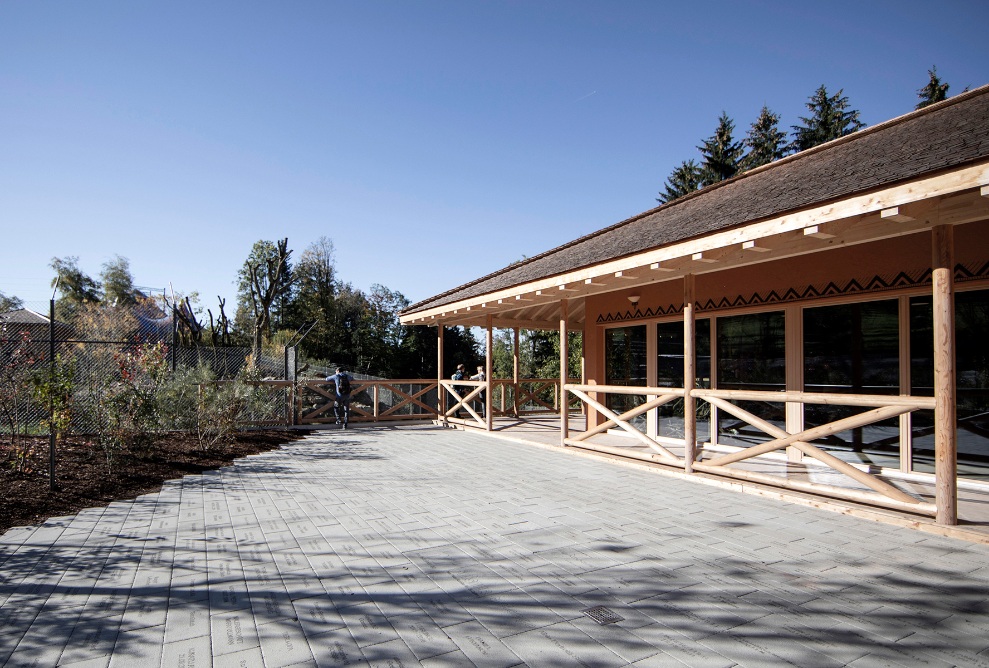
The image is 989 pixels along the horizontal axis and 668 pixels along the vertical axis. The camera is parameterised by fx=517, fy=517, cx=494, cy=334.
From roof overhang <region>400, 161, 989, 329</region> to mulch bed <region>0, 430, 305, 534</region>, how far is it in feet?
19.1

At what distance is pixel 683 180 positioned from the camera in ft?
114

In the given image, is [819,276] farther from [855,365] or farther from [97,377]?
[97,377]

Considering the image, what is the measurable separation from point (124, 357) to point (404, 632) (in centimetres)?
818

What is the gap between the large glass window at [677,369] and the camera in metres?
8.28

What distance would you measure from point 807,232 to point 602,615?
389cm

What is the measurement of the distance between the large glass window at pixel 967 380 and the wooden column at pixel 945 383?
182 cm

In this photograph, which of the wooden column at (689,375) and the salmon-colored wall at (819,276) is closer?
the salmon-colored wall at (819,276)

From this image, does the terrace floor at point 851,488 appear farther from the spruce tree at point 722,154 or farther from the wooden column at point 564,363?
the spruce tree at point 722,154

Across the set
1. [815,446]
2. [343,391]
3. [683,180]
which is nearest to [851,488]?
[815,446]

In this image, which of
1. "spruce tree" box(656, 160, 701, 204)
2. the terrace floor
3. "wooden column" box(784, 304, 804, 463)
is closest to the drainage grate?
the terrace floor

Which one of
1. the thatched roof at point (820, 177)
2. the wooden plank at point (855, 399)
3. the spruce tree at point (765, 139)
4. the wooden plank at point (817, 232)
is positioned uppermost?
the spruce tree at point (765, 139)

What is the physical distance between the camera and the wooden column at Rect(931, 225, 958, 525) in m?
4.13

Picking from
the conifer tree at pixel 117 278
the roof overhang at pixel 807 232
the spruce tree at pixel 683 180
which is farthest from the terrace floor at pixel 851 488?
the conifer tree at pixel 117 278

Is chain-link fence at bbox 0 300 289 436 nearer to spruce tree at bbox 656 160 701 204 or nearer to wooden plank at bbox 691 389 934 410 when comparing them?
wooden plank at bbox 691 389 934 410
